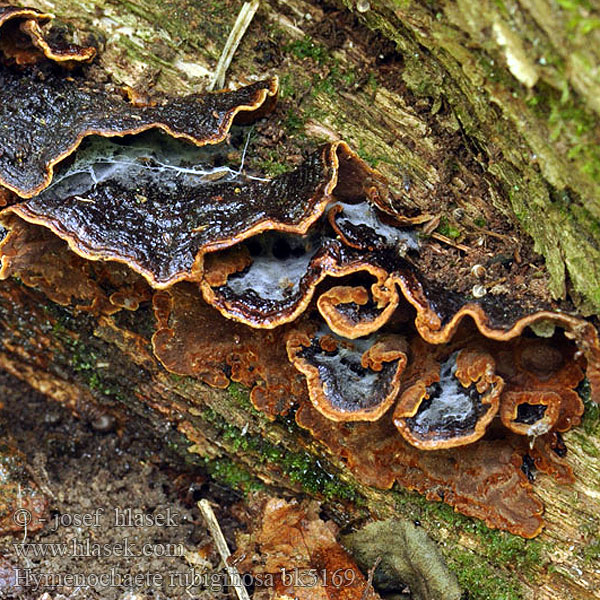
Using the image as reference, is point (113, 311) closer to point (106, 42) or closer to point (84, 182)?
point (84, 182)

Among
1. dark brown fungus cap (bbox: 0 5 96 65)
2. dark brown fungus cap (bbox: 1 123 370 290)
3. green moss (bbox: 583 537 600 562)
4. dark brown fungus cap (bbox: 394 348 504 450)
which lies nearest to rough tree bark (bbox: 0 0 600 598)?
green moss (bbox: 583 537 600 562)

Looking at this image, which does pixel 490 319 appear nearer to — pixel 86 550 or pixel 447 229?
pixel 447 229

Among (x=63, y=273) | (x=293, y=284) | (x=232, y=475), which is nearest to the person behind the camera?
(x=293, y=284)

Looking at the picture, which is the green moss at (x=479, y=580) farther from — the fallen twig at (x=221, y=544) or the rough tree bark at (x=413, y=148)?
the fallen twig at (x=221, y=544)

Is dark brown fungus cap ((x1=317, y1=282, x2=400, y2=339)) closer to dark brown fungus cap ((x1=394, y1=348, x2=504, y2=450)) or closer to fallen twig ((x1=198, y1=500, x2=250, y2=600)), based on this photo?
dark brown fungus cap ((x1=394, y1=348, x2=504, y2=450))

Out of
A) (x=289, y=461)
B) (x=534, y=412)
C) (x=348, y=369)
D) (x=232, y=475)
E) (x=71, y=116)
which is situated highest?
(x=534, y=412)

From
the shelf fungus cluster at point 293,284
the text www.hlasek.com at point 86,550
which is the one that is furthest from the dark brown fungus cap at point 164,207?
the text www.hlasek.com at point 86,550

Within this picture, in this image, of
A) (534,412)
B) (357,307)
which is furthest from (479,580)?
(357,307)
